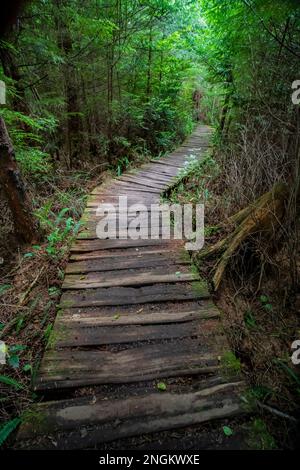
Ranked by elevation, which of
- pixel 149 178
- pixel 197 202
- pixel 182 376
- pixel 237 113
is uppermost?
pixel 237 113

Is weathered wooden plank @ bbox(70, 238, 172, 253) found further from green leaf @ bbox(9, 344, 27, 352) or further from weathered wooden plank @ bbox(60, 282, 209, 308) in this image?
green leaf @ bbox(9, 344, 27, 352)

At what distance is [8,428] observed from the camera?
5.68ft

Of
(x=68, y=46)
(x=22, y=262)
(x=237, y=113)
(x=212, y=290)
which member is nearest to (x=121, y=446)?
(x=212, y=290)

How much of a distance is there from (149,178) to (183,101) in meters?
6.86

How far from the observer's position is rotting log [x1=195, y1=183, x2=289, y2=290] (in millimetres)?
3113

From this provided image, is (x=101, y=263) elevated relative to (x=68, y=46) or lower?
lower

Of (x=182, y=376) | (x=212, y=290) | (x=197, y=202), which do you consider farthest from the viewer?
(x=197, y=202)

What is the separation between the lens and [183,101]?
1159 centimetres

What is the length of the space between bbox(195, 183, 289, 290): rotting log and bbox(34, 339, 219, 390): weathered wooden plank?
1.04 m

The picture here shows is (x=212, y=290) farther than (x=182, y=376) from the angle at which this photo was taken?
Yes

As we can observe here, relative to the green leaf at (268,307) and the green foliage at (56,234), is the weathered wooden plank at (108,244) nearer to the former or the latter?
the green foliage at (56,234)

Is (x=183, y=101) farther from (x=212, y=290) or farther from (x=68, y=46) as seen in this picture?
(x=212, y=290)

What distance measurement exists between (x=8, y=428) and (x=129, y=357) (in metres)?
0.91

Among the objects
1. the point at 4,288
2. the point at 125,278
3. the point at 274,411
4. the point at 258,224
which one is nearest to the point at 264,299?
the point at 258,224
